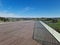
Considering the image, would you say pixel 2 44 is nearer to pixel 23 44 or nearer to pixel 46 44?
pixel 23 44

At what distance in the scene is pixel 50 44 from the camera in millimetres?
7051

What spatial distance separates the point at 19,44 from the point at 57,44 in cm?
238

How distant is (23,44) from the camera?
704 cm

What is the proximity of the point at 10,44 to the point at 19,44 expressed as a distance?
56cm

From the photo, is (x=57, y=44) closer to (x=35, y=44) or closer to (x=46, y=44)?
(x=46, y=44)

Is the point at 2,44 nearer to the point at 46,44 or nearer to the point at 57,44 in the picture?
the point at 46,44

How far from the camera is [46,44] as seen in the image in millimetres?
7055

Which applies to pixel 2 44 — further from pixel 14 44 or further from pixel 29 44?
pixel 29 44

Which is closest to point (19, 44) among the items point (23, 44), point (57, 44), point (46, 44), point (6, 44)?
point (23, 44)

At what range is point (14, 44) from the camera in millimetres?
6961

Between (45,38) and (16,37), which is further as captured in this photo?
(16,37)

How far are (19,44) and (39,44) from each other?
1.25 meters

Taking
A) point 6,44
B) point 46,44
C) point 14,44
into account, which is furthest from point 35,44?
point 6,44

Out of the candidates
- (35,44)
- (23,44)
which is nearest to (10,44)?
(23,44)
